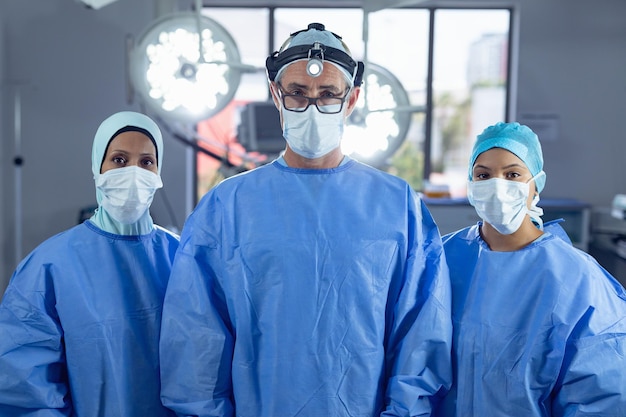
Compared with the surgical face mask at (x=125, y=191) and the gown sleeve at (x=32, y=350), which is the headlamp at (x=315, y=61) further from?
the gown sleeve at (x=32, y=350)

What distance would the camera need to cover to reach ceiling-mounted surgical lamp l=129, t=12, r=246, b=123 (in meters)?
2.26

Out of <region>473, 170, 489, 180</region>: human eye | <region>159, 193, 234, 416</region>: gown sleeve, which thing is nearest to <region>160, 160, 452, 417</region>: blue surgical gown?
<region>159, 193, 234, 416</region>: gown sleeve

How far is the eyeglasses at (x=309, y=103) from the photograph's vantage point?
1276 millimetres

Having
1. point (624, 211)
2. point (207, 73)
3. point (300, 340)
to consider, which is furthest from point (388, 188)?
point (624, 211)

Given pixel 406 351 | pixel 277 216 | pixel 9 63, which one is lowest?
pixel 406 351

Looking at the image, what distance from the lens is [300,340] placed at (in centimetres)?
122

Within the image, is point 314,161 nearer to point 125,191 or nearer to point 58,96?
point 125,191

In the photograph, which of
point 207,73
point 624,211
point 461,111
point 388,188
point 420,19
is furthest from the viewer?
point 461,111

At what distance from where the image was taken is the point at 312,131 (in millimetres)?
1268

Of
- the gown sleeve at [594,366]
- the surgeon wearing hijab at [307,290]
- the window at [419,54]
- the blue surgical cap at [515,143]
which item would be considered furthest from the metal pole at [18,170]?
the gown sleeve at [594,366]

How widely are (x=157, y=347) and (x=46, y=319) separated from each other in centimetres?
23

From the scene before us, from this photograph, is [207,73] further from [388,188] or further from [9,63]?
[9,63]

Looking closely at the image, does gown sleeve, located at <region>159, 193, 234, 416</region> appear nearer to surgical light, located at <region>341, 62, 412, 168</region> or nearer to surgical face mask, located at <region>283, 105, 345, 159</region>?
surgical face mask, located at <region>283, 105, 345, 159</region>

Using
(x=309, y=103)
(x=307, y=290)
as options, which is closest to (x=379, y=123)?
(x=309, y=103)
